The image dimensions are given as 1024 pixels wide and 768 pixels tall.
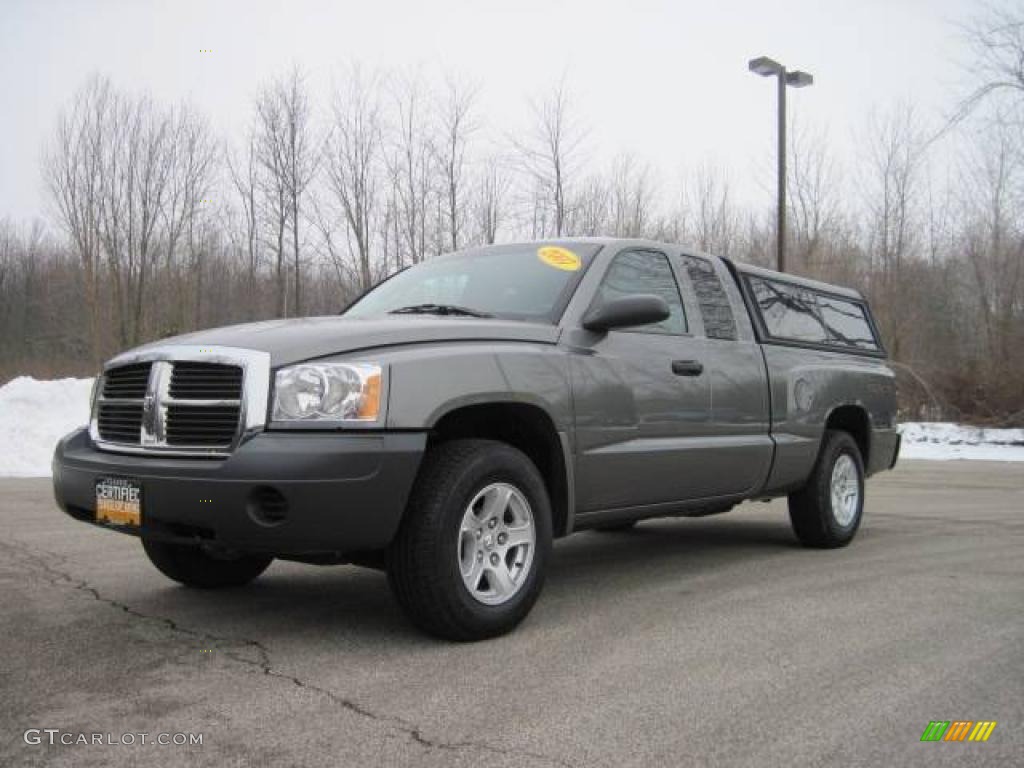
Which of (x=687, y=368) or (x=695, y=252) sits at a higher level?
(x=695, y=252)

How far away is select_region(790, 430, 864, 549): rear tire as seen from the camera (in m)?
6.32

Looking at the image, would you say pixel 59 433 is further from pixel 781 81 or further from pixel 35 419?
pixel 781 81

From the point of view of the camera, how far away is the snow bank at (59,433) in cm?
1277

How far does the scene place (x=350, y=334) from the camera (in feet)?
12.1

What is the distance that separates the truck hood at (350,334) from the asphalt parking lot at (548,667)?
1198mm

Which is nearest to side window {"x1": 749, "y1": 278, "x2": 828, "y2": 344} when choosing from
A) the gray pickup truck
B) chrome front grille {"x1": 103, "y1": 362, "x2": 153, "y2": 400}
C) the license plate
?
the gray pickup truck

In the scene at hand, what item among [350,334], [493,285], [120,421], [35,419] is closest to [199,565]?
[120,421]

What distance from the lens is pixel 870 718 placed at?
2.94 meters

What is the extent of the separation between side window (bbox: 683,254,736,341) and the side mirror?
1031 mm

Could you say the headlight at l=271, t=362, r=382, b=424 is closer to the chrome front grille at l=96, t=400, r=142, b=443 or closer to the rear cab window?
the chrome front grille at l=96, t=400, r=142, b=443

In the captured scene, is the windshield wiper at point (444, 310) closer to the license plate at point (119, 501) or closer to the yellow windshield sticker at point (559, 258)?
the yellow windshield sticker at point (559, 258)

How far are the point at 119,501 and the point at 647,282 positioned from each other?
290 cm

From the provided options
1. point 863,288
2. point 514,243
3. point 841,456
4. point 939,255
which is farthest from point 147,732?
point 939,255

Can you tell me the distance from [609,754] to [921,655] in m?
1.67
